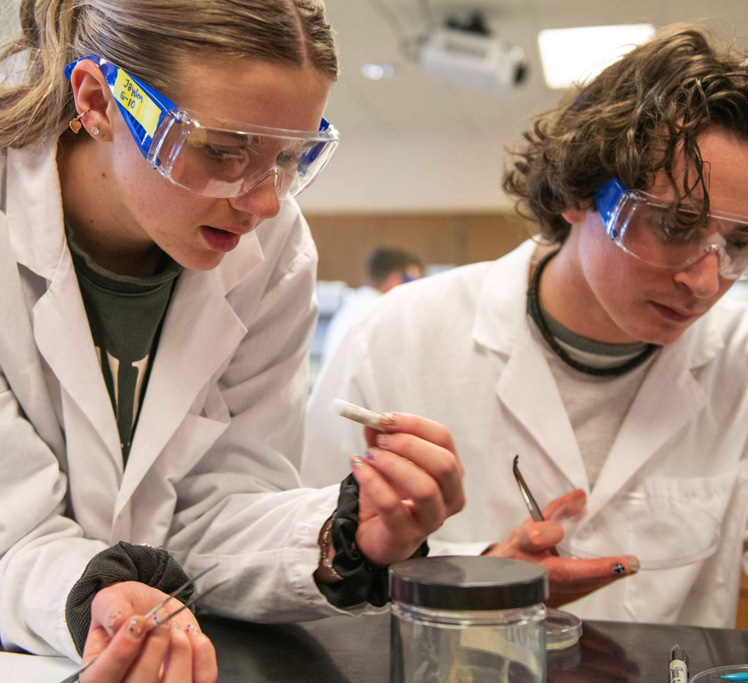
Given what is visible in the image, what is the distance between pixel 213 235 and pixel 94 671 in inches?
23.9

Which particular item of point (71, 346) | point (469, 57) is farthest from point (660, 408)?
point (469, 57)

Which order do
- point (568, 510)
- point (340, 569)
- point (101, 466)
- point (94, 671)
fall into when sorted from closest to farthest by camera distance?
1. point (94, 671)
2. point (340, 569)
3. point (101, 466)
4. point (568, 510)

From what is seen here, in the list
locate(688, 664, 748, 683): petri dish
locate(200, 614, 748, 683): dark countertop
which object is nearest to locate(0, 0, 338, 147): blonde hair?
locate(200, 614, 748, 683): dark countertop

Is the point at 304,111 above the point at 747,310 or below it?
above

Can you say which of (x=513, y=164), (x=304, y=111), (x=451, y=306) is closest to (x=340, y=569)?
(x=304, y=111)

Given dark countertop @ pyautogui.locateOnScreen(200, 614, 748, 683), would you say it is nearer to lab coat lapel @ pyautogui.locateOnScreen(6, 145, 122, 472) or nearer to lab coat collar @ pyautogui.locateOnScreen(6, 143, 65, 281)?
lab coat lapel @ pyautogui.locateOnScreen(6, 145, 122, 472)

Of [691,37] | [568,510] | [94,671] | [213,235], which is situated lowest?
[568,510]

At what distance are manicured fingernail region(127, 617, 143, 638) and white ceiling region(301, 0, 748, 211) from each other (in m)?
4.17

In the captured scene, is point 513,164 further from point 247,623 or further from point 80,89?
point 247,623

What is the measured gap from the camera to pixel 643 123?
57.7 inches

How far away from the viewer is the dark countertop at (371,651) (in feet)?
3.05

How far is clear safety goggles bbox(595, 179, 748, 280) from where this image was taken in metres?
1.34

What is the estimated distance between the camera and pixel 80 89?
1.11m

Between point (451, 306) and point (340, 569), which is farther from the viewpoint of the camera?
point (451, 306)
